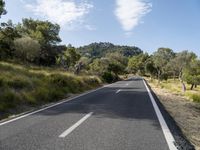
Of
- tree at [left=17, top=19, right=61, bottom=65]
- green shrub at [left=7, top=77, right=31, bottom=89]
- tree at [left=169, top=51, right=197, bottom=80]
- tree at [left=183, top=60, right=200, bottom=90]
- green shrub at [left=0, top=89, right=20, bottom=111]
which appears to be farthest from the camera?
tree at [left=17, top=19, right=61, bottom=65]

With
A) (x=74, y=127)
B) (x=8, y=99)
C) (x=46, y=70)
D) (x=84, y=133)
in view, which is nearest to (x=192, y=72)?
(x=46, y=70)

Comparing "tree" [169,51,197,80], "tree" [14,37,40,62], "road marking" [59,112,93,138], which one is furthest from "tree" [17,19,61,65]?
"road marking" [59,112,93,138]

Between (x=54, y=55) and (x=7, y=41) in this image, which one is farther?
(x=54, y=55)

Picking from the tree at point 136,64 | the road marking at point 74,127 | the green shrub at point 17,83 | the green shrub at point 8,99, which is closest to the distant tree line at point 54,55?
the green shrub at point 17,83

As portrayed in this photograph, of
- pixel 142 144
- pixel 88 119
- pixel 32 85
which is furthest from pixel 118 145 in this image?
pixel 32 85

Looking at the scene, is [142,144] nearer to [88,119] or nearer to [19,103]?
[88,119]

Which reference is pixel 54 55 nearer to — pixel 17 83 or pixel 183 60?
pixel 183 60

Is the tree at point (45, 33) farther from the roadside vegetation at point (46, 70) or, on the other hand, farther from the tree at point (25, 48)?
the tree at point (25, 48)

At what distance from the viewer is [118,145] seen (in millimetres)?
5426

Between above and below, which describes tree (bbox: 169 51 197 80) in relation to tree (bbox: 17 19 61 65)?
below

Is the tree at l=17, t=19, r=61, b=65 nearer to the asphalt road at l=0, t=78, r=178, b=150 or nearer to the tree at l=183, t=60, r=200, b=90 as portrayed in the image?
the tree at l=183, t=60, r=200, b=90

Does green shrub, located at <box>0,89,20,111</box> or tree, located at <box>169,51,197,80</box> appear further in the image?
tree, located at <box>169,51,197,80</box>

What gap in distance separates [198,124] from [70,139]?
5.33 meters

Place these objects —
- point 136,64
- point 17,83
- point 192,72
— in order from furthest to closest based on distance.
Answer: point 136,64, point 192,72, point 17,83
